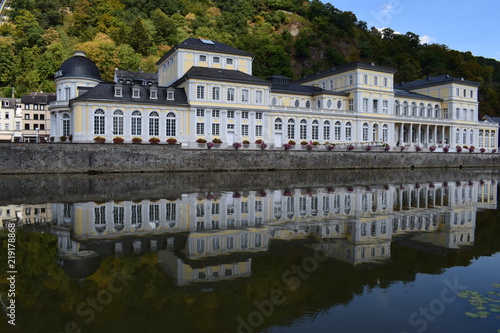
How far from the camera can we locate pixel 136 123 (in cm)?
3972

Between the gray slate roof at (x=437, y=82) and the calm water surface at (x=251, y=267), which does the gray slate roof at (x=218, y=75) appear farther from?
the gray slate roof at (x=437, y=82)

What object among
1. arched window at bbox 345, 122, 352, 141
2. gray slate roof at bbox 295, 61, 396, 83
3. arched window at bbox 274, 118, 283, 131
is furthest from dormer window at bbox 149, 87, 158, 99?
gray slate roof at bbox 295, 61, 396, 83

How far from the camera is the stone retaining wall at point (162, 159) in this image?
32.5m

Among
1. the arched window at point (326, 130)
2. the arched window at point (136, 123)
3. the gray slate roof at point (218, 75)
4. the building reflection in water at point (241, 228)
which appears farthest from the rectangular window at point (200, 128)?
the building reflection in water at point (241, 228)

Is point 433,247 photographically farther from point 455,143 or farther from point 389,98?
point 455,143

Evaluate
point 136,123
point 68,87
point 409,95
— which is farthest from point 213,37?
point 136,123

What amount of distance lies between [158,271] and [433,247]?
795 cm

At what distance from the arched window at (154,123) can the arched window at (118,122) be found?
2958mm

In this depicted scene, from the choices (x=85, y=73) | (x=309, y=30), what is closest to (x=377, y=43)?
(x=309, y=30)

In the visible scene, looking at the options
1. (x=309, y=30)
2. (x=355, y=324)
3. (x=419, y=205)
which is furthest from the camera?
(x=309, y=30)

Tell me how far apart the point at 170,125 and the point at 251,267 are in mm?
34084

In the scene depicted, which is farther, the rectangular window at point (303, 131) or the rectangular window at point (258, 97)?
the rectangular window at point (303, 131)

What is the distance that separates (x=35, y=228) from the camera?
13.1 metres

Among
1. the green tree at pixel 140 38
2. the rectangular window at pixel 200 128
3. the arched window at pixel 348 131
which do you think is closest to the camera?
the rectangular window at pixel 200 128
